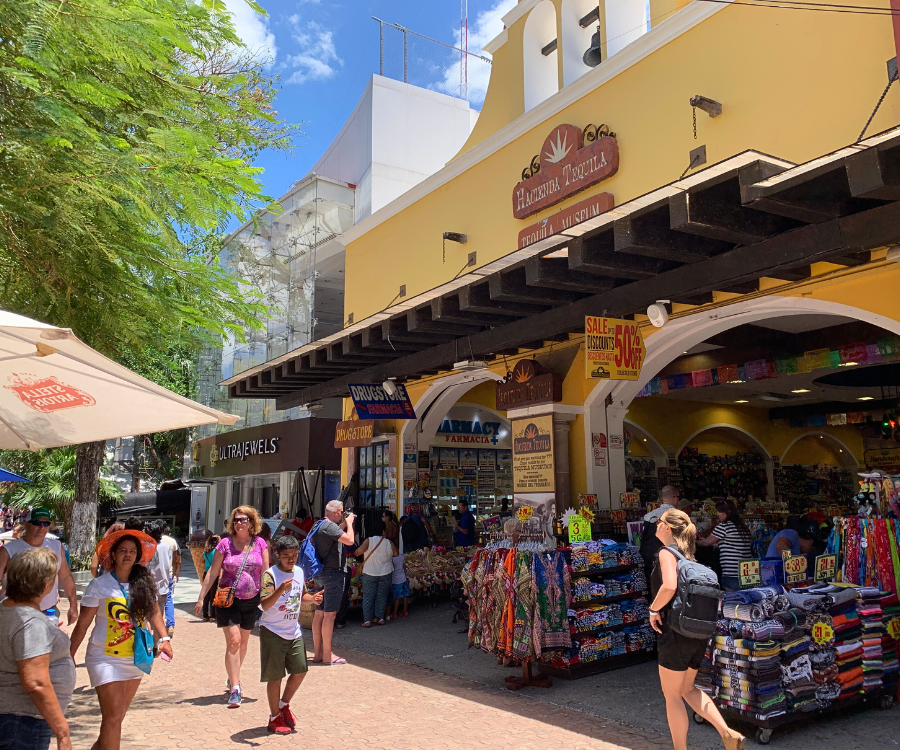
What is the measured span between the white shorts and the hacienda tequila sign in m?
7.44

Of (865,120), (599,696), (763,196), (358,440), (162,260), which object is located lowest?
(599,696)

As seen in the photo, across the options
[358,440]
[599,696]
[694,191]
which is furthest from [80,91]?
[358,440]

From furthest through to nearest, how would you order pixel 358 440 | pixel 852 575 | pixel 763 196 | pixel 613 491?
pixel 358 440 < pixel 613 491 < pixel 852 575 < pixel 763 196

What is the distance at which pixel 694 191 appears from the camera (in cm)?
537

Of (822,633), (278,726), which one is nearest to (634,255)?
(822,633)

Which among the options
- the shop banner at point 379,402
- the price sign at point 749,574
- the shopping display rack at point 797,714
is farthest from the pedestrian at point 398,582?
the price sign at point 749,574

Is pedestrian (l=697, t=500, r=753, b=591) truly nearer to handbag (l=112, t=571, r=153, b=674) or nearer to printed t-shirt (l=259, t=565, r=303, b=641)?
printed t-shirt (l=259, t=565, r=303, b=641)

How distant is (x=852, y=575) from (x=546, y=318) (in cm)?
383

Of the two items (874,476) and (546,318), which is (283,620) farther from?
(874,476)

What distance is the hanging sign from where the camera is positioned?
720 cm

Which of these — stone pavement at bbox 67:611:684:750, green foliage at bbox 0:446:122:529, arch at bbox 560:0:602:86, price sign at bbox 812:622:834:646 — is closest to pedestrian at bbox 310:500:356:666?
stone pavement at bbox 67:611:684:750

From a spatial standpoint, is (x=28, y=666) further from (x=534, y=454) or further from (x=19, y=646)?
(x=534, y=454)

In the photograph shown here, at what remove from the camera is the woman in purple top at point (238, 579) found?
6145 mm

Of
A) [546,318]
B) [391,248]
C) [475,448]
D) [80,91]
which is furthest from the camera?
[475,448]
